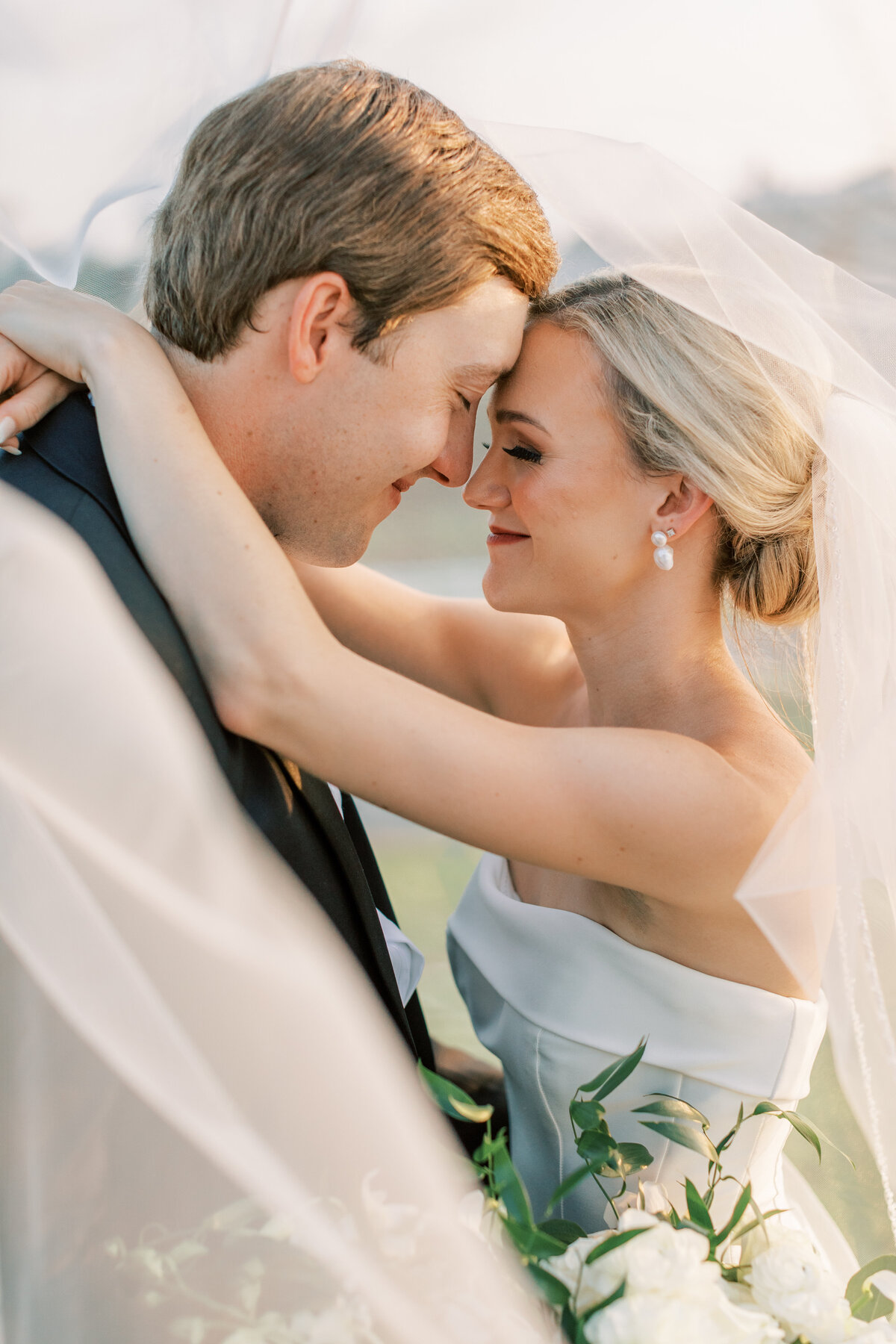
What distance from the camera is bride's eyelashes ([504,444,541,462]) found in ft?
6.35

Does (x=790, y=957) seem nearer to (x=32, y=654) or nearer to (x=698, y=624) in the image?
(x=698, y=624)

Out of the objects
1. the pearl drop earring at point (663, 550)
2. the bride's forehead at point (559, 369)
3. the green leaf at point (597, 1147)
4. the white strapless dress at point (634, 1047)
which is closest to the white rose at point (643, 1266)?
the green leaf at point (597, 1147)

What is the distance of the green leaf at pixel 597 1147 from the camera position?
136cm

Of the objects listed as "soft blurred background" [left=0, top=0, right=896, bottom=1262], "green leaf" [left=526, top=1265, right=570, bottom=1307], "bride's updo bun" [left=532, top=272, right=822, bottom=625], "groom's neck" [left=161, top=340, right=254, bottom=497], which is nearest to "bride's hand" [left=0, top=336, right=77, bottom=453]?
"groom's neck" [left=161, top=340, right=254, bottom=497]

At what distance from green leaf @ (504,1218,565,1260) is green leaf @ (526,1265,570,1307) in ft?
0.05

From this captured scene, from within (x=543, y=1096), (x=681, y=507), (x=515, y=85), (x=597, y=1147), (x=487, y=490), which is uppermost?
(x=515, y=85)

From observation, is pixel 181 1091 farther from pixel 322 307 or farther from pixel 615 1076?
pixel 322 307

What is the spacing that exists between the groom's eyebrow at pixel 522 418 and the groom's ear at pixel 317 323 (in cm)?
40

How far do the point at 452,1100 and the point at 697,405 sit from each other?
128cm

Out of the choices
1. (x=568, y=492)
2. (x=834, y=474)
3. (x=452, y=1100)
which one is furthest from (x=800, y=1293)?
(x=568, y=492)

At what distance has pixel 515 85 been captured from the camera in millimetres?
1599

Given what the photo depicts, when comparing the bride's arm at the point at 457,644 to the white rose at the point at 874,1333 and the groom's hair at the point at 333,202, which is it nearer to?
the groom's hair at the point at 333,202

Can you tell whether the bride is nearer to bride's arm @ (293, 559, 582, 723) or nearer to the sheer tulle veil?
the sheer tulle veil

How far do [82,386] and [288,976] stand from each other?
1.04 m
